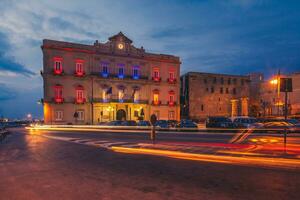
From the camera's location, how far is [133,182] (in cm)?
631

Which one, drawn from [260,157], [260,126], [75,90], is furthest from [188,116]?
[260,157]

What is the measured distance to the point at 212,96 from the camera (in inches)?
2156

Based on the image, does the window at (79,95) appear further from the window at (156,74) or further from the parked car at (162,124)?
the parked car at (162,124)

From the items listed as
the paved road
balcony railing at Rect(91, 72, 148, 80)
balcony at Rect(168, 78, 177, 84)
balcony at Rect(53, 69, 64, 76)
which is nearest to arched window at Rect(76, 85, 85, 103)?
balcony railing at Rect(91, 72, 148, 80)

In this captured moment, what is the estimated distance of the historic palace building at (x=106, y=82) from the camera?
1574 inches

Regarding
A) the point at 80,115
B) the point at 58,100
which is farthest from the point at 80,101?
the point at 58,100

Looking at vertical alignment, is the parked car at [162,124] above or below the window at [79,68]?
below

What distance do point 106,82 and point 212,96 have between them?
Result: 26.0 metres

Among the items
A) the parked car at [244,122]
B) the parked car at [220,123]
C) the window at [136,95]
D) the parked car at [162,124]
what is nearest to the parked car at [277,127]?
the parked car at [244,122]

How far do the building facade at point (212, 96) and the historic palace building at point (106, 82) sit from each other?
15.4 feet

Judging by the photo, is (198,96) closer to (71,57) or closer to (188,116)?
(188,116)

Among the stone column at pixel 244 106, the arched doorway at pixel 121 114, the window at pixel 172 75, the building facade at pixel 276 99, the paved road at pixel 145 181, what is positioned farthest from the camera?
the stone column at pixel 244 106

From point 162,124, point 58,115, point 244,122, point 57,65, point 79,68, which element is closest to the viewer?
point 244,122

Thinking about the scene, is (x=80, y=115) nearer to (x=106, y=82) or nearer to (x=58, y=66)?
(x=106, y=82)
